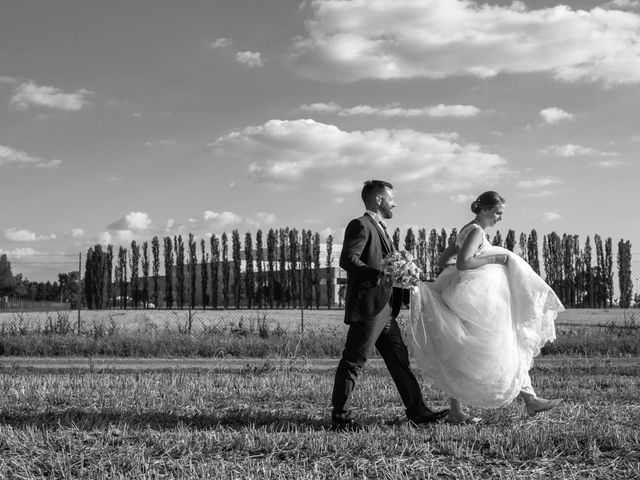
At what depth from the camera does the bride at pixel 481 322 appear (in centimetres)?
678

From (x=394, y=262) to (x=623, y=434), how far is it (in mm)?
2287

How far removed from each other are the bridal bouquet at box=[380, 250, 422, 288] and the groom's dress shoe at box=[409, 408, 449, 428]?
1.23 metres

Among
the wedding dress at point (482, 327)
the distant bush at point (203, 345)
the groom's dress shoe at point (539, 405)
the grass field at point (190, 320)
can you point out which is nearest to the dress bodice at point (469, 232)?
the wedding dress at point (482, 327)

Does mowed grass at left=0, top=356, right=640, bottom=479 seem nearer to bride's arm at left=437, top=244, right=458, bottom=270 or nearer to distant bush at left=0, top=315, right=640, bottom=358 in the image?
bride's arm at left=437, top=244, right=458, bottom=270

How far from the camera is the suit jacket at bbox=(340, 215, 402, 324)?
667 cm

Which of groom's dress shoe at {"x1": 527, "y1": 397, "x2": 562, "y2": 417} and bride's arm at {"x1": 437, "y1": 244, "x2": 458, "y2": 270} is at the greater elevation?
bride's arm at {"x1": 437, "y1": 244, "x2": 458, "y2": 270}

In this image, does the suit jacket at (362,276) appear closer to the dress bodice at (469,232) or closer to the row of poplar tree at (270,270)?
the dress bodice at (469,232)

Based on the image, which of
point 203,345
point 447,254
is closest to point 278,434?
point 447,254

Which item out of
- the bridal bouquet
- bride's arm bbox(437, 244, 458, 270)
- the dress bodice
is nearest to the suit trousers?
the bridal bouquet

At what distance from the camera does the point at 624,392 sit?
933cm

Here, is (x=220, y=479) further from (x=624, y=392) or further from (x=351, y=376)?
(x=624, y=392)

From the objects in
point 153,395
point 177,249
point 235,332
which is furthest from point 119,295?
point 153,395

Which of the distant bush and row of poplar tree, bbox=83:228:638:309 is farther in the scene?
row of poplar tree, bbox=83:228:638:309

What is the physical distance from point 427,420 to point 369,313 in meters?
1.15
